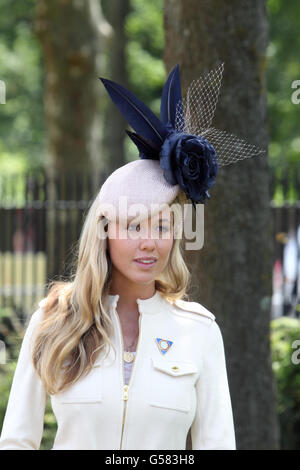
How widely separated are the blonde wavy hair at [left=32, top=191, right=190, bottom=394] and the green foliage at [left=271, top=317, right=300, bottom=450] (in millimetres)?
2933

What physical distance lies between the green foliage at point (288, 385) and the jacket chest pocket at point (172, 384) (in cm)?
294

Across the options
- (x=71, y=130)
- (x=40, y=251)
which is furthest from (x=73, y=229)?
(x=71, y=130)

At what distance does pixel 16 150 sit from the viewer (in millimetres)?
23984

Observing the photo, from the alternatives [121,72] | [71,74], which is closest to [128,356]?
[71,74]

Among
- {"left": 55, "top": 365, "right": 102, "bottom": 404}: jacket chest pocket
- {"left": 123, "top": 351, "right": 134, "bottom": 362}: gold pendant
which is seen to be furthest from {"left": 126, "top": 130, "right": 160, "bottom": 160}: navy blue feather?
{"left": 55, "top": 365, "right": 102, "bottom": 404}: jacket chest pocket

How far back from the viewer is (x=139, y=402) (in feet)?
7.72

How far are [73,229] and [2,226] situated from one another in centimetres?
95

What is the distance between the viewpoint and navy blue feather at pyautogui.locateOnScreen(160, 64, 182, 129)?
8.63ft

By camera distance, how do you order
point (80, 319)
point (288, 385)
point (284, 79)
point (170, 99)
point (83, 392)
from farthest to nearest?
point (284, 79) → point (288, 385) → point (170, 99) → point (80, 319) → point (83, 392)

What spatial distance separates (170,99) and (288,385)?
3240mm

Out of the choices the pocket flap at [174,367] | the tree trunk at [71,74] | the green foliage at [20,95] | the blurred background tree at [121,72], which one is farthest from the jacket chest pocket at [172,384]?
the green foliage at [20,95]

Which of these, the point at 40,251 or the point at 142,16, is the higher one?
the point at 142,16

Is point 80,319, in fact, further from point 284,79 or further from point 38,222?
point 284,79
